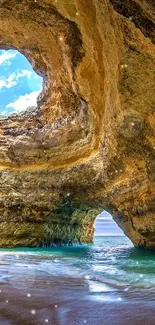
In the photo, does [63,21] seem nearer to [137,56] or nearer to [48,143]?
[137,56]

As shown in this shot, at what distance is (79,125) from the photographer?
12297 mm

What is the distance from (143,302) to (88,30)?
6.94 meters

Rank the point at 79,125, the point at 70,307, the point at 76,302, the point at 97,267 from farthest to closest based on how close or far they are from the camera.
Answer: the point at 79,125 < the point at 97,267 < the point at 76,302 < the point at 70,307

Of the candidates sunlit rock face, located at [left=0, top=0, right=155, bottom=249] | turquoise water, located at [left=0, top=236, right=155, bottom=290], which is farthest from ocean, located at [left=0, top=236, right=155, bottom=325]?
sunlit rock face, located at [left=0, top=0, right=155, bottom=249]

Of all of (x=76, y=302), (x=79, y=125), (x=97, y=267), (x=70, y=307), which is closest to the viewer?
(x=70, y=307)

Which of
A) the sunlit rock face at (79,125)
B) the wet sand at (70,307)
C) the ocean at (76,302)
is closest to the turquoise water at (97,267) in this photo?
the ocean at (76,302)

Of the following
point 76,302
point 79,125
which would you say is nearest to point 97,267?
point 76,302

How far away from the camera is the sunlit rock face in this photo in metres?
6.41

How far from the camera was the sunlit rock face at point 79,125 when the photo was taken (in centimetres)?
641

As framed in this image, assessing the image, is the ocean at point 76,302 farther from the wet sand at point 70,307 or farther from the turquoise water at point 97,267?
the turquoise water at point 97,267

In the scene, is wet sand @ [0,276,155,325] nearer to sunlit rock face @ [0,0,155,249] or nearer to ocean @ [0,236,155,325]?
ocean @ [0,236,155,325]

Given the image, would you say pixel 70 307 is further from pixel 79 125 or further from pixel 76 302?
pixel 79 125

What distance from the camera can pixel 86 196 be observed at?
1392 centimetres

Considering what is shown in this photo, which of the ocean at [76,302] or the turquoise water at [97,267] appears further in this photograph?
the turquoise water at [97,267]
